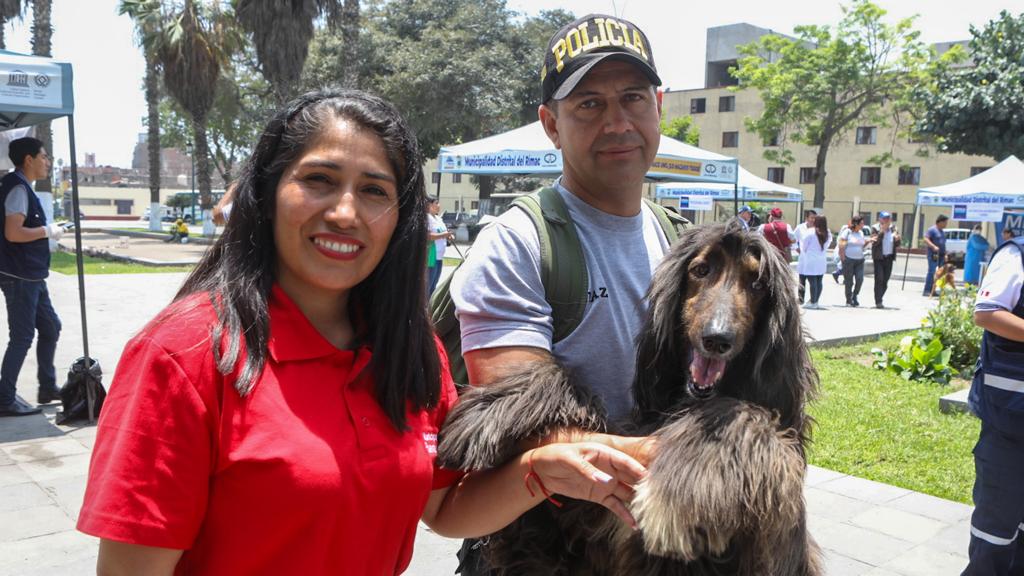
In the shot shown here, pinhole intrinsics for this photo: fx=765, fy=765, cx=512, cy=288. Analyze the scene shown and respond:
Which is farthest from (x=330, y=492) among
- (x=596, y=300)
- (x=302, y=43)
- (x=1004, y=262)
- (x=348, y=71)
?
(x=302, y=43)

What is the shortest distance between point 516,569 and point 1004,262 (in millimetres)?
2805

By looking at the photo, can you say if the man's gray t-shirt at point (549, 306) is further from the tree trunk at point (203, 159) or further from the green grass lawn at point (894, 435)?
the tree trunk at point (203, 159)

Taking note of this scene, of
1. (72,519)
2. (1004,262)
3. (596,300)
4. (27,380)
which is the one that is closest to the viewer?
(596,300)

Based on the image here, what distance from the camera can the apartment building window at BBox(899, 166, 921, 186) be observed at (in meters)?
44.5

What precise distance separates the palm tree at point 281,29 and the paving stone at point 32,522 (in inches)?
704

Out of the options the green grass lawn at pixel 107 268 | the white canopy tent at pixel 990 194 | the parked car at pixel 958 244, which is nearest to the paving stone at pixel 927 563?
the white canopy tent at pixel 990 194

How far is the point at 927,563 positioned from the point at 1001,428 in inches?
53.4

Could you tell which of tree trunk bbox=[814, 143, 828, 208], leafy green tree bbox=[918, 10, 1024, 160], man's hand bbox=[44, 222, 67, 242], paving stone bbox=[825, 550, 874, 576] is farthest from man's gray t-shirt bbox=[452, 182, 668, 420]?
tree trunk bbox=[814, 143, 828, 208]

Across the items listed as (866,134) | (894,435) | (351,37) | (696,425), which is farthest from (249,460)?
(866,134)

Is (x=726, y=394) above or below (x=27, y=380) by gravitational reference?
above

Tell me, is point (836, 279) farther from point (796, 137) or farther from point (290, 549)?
point (290, 549)

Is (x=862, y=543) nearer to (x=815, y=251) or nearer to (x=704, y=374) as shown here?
(x=704, y=374)

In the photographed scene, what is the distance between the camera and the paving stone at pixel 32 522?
160 inches

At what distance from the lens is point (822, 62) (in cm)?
3294
